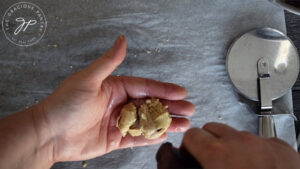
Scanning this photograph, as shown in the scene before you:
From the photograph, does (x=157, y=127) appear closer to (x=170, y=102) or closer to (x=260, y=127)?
(x=170, y=102)

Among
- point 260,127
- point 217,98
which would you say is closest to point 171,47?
point 217,98

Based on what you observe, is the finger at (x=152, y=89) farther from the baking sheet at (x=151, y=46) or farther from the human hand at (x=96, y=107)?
the baking sheet at (x=151, y=46)

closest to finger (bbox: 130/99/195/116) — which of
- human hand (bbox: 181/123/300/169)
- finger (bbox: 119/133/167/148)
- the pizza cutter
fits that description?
finger (bbox: 119/133/167/148)

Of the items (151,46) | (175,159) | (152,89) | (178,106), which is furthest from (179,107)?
(175,159)

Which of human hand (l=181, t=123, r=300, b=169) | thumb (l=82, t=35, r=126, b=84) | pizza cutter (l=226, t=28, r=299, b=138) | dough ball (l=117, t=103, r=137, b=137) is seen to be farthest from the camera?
pizza cutter (l=226, t=28, r=299, b=138)

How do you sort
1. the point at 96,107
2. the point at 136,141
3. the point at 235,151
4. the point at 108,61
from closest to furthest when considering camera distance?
the point at 235,151 → the point at 108,61 → the point at 96,107 → the point at 136,141

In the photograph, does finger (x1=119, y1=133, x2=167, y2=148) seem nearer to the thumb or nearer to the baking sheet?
the baking sheet

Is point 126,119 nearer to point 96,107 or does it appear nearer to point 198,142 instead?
point 96,107
